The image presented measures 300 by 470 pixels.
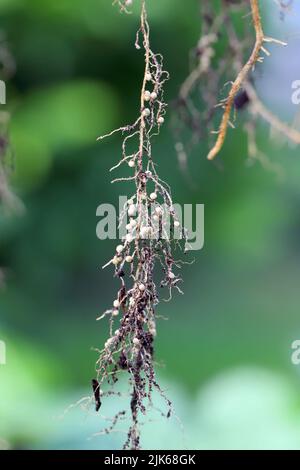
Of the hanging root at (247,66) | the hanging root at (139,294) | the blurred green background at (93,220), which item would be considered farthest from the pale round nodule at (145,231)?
the blurred green background at (93,220)

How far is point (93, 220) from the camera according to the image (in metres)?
4.71

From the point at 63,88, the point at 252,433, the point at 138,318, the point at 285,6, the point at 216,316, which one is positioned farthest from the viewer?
the point at 216,316

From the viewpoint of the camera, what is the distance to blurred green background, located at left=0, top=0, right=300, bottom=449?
3777 millimetres

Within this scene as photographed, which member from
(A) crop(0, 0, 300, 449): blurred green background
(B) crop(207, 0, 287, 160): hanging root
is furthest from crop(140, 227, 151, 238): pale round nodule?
(A) crop(0, 0, 300, 449): blurred green background

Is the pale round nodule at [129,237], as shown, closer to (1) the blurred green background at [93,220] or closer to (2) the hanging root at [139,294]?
(2) the hanging root at [139,294]

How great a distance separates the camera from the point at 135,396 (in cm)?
69

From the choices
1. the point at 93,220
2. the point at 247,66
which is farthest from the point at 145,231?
the point at 93,220

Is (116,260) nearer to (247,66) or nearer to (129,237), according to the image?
(129,237)

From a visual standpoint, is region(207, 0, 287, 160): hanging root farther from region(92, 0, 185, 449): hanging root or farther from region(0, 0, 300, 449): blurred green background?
region(0, 0, 300, 449): blurred green background

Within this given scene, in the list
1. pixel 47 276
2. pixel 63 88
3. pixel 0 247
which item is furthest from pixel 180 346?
pixel 63 88

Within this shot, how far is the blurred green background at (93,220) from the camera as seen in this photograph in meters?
3.78

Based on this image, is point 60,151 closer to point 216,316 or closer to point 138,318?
point 216,316

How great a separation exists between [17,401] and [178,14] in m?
2.53

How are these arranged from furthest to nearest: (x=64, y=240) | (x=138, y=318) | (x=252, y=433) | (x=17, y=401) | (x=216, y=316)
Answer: (x=216, y=316)
(x=64, y=240)
(x=17, y=401)
(x=252, y=433)
(x=138, y=318)
